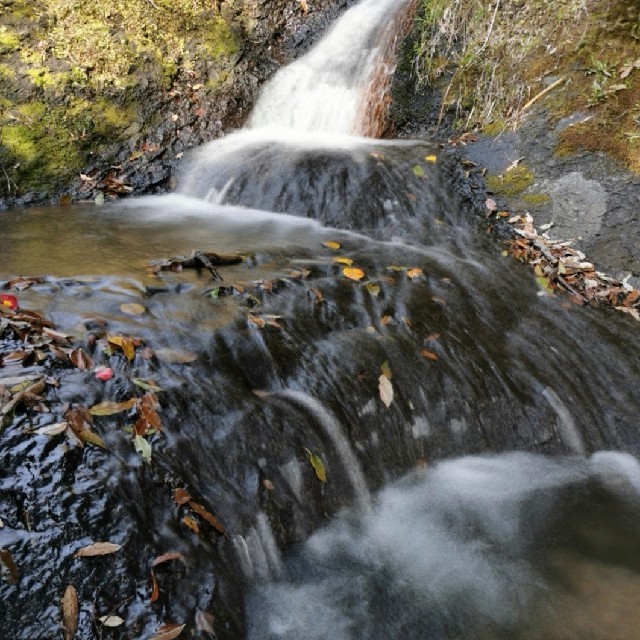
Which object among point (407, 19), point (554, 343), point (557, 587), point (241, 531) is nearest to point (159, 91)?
point (407, 19)

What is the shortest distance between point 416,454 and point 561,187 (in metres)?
3.89

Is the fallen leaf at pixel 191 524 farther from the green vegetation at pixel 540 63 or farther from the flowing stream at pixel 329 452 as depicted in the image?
the green vegetation at pixel 540 63

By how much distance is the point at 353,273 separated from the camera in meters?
4.38

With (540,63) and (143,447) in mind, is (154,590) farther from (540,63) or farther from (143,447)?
(540,63)

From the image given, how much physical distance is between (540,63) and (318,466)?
19.6 feet

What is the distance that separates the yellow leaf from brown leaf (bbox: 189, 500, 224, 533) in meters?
2.34

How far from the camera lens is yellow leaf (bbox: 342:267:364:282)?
4.33 meters

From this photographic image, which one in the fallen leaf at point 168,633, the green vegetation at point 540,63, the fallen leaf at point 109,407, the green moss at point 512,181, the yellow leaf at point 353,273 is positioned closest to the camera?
the fallen leaf at point 168,633

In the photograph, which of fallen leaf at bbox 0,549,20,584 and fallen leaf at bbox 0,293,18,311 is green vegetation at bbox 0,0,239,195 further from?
fallen leaf at bbox 0,549,20,584

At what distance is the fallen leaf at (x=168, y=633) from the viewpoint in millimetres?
1991

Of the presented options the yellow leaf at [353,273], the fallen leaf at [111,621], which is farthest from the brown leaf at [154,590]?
the yellow leaf at [353,273]

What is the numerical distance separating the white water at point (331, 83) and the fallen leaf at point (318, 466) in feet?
20.3

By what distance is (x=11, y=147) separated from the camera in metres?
6.96

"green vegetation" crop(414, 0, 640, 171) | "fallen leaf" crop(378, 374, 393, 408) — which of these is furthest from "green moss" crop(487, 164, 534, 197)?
"fallen leaf" crop(378, 374, 393, 408)
